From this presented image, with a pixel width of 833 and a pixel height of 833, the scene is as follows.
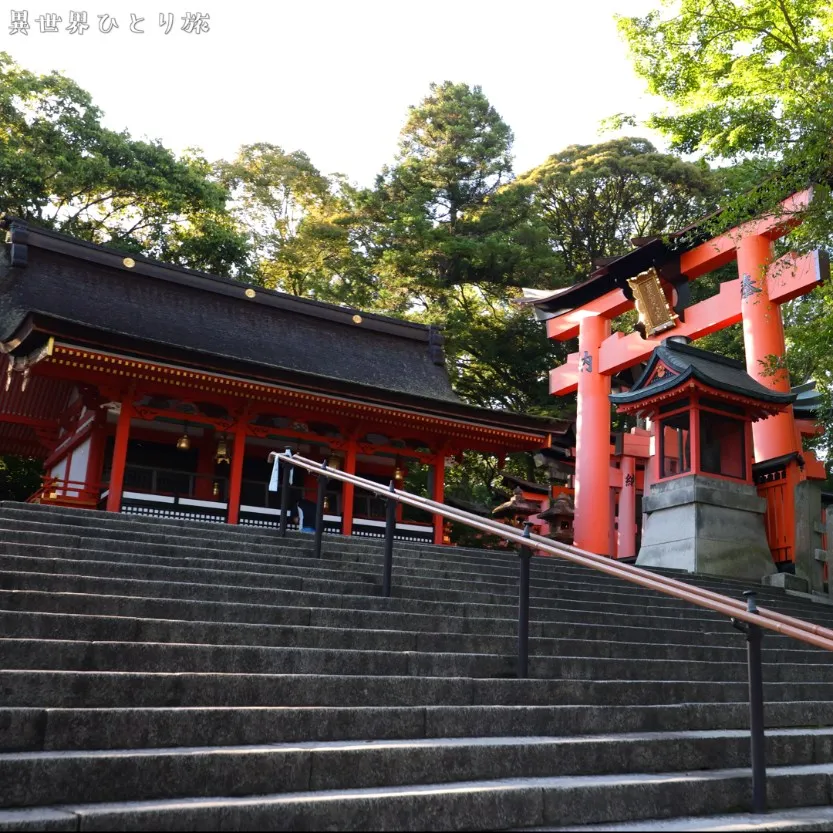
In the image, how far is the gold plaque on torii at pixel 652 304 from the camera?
16.9m

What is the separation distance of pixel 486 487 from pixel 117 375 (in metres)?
15.5

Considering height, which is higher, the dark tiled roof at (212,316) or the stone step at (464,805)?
the dark tiled roof at (212,316)

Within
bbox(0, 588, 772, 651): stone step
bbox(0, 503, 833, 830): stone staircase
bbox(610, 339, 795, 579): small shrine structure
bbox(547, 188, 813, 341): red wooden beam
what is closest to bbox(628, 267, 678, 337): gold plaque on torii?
bbox(547, 188, 813, 341): red wooden beam

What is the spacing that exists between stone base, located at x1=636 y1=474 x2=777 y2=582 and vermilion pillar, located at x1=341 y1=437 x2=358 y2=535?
500 cm

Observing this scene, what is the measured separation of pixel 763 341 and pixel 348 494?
7.84 meters

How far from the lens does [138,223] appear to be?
25844 mm

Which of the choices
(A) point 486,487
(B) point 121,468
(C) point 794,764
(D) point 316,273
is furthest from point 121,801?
(D) point 316,273

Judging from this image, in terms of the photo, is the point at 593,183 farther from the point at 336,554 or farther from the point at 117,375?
the point at 336,554

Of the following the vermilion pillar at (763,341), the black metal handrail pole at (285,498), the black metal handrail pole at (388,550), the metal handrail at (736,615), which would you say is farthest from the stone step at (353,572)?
the vermilion pillar at (763,341)

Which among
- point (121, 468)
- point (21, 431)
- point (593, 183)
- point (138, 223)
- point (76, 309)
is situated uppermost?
point (593, 183)

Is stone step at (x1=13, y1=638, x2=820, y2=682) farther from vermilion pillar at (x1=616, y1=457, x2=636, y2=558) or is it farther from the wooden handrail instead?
vermilion pillar at (x1=616, y1=457, x2=636, y2=558)

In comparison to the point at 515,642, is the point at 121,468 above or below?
above

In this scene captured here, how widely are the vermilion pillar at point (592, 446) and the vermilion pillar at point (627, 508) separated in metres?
3.12

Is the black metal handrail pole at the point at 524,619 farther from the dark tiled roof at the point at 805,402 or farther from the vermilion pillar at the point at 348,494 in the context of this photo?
the dark tiled roof at the point at 805,402
